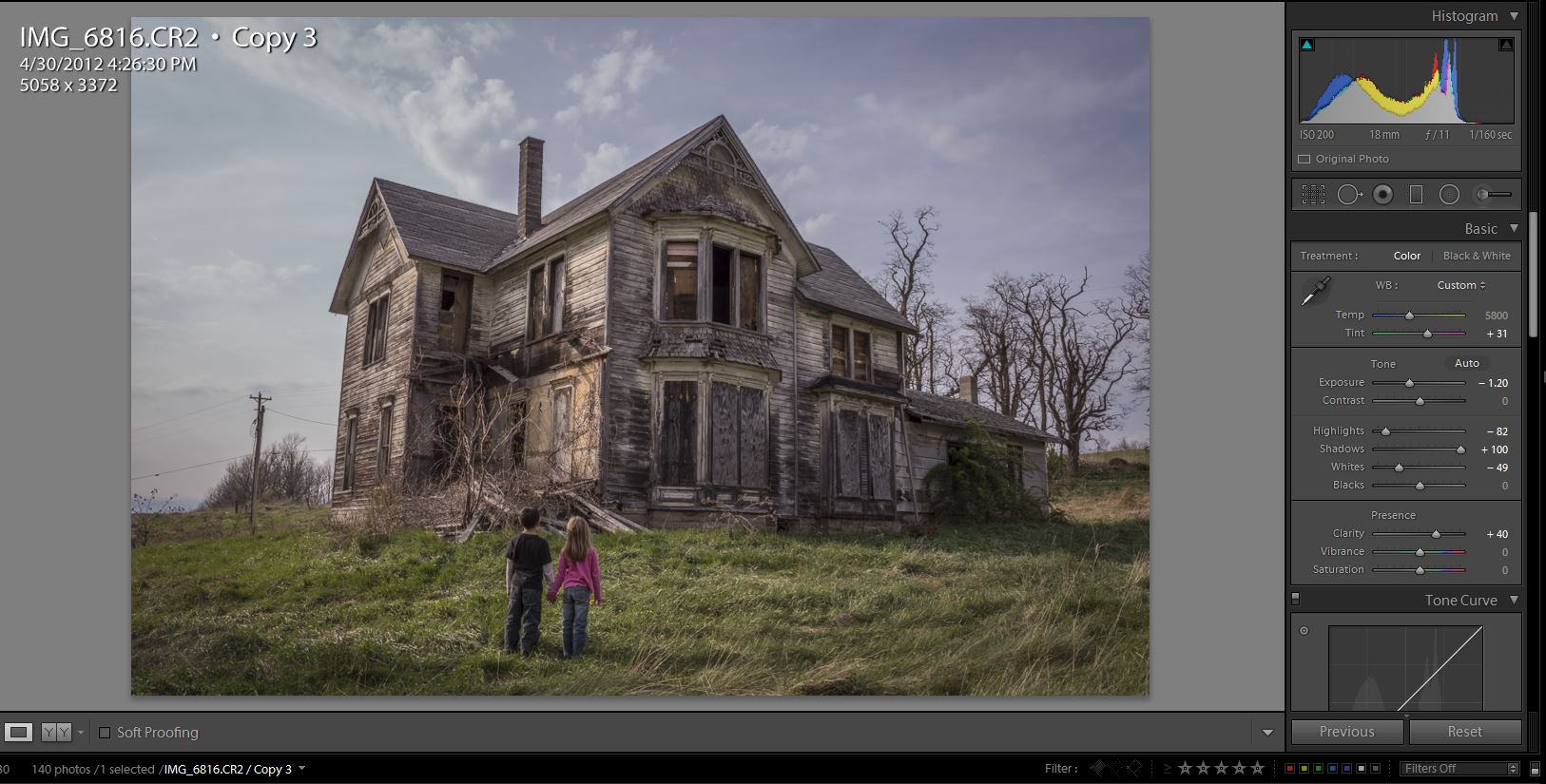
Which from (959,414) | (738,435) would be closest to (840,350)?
(959,414)

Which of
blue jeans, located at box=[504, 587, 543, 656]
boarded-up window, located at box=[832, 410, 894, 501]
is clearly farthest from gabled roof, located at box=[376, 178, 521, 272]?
blue jeans, located at box=[504, 587, 543, 656]

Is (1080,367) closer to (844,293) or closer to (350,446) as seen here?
(844,293)

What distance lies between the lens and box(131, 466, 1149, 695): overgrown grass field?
23.3ft

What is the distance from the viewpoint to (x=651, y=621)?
28.7 ft

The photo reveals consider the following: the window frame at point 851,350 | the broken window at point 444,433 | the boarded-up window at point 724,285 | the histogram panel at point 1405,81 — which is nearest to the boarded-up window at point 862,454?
the window frame at point 851,350

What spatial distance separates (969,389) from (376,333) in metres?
13.2

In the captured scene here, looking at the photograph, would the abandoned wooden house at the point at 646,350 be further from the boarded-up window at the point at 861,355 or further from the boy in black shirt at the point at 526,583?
the boy in black shirt at the point at 526,583

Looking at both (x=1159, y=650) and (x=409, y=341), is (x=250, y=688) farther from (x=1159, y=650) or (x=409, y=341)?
(x=409, y=341)

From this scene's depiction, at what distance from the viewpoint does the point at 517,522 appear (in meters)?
13.3

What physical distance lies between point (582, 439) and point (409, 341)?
4870mm

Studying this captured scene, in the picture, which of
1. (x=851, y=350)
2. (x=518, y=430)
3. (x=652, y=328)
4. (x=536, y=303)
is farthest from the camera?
(x=851, y=350)

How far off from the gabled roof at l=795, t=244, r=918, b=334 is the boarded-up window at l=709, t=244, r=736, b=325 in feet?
6.35

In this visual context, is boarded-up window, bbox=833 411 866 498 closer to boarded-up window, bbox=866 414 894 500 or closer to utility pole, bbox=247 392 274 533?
boarded-up window, bbox=866 414 894 500

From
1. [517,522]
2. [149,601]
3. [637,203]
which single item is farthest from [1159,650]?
[637,203]
